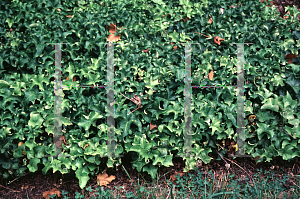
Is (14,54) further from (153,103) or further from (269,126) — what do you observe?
(269,126)

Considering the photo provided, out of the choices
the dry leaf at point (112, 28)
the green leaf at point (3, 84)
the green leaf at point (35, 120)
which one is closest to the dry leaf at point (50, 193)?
the green leaf at point (35, 120)

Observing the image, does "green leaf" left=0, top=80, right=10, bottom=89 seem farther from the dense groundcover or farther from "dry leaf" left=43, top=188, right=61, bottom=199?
"dry leaf" left=43, top=188, right=61, bottom=199

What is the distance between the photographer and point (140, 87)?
227 centimetres

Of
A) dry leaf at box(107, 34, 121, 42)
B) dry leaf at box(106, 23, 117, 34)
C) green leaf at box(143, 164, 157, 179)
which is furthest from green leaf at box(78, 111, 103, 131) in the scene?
dry leaf at box(106, 23, 117, 34)

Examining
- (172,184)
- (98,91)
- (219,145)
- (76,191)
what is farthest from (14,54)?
(219,145)

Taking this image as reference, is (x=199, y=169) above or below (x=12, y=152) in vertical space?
below

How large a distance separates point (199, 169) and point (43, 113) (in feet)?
4.63

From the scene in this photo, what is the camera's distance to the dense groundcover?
215 centimetres

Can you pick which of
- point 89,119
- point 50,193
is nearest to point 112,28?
point 89,119

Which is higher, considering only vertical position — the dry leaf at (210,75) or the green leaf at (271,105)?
the dry leaf at (210,75)

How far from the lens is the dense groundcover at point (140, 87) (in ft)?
7.06

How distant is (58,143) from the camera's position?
2.18 meters

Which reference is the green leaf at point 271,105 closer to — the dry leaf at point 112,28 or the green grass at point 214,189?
the green grass at point 214,189

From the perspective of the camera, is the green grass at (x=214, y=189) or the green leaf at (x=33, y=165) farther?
the green leaf at (x=33, y=165)
